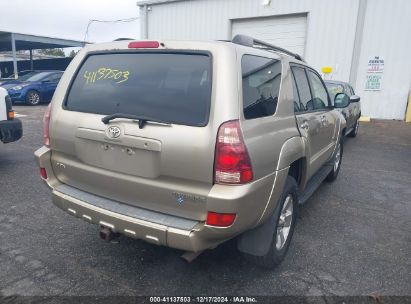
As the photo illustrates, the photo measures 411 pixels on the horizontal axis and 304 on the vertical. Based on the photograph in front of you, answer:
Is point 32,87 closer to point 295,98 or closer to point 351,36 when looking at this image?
point 351,36

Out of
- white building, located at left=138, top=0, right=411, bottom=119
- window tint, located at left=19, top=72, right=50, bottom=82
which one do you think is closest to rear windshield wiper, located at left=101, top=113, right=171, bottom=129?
white building, located at left=138, top=0, right=411, bottom=119

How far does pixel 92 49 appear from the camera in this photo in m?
2.78

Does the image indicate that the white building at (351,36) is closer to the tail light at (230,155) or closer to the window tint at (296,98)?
the window tint at (296,98)

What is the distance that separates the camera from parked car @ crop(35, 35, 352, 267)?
2086mm

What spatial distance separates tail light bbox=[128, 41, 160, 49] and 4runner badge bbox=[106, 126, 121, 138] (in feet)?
2.13

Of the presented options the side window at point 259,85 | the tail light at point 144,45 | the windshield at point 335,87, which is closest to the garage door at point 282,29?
the windshield at point 335,87

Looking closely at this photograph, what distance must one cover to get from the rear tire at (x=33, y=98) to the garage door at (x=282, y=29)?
910 centimetres

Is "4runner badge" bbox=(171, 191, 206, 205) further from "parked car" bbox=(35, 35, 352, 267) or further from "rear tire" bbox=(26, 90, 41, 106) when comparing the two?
"rear tire" bbox=(26, 90, 41, 106)

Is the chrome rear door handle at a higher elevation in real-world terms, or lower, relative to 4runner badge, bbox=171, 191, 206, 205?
higher

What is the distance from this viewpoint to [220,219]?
2070 mm

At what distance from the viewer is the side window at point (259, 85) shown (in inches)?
89.1

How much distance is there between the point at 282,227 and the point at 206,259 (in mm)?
727

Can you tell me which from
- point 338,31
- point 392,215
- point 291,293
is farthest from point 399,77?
point 291,293

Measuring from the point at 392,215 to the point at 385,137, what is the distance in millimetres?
6415
